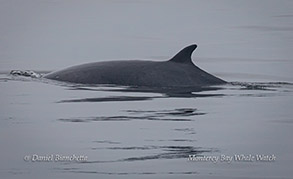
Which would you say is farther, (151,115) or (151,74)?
(151,74)

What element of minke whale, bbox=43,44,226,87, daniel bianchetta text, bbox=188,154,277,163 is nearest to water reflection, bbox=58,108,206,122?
minke whale, bbox=43,44,226,87

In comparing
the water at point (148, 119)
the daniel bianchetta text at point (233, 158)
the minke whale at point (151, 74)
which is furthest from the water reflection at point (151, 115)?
the daniel bianchetta text at point (233, 158)

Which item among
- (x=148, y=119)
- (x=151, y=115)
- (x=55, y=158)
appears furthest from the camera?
(x=151, y=115)

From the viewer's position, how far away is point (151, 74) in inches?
617

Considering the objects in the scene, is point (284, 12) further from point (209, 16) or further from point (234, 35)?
point (234, 35)

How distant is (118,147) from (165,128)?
1359mm

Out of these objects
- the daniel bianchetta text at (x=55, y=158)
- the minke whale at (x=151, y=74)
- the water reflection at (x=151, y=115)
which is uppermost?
the minke whale at (x=151, y=74)

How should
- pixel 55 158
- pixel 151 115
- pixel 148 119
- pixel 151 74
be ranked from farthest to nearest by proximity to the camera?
pixel 151 74, pixel 151 115, pixel 148 119, pixel 55 158

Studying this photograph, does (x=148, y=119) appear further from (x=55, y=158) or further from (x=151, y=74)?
(x=151, y=74)

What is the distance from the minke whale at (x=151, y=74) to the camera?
1561 centimetres

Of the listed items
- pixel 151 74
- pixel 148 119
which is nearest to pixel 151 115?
pixel 148 119

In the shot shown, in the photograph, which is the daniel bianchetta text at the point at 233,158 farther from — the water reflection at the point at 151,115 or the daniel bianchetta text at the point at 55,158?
the water reflection at the point at 151,115

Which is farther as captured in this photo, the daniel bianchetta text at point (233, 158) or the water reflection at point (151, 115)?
the water reflection at point (151, 115)

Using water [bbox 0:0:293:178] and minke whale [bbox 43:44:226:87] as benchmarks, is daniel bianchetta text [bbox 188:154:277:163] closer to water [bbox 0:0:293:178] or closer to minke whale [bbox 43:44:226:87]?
water [bbox 0:0:293:178]
